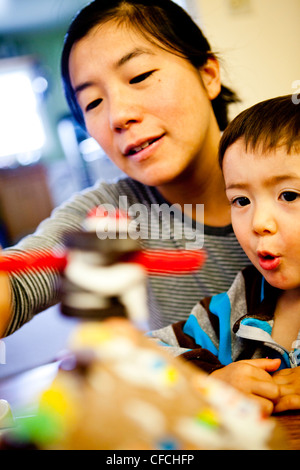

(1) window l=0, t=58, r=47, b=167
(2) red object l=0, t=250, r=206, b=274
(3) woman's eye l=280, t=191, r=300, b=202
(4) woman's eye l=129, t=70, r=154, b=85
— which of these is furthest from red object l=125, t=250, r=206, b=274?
(1) window l=0, t=58, r=47, b=167

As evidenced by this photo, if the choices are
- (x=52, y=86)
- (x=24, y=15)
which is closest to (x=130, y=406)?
(x=52, y=86)

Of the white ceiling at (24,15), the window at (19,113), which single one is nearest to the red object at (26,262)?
the white ceiling at (24,15)

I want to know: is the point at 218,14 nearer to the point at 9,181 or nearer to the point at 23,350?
the point at 23,350

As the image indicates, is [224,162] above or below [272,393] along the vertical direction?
above

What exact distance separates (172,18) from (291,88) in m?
0.27

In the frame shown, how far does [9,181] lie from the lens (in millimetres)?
3543

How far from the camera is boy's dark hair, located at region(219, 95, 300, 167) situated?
39 centimetres

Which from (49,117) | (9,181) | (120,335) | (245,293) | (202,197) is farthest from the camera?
(49,117)

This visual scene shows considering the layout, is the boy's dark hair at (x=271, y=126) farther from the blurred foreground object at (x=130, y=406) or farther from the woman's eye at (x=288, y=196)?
the blurred foreground object at (x=130, y=406)

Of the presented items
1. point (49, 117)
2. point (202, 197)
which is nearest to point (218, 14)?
point (202, 197)

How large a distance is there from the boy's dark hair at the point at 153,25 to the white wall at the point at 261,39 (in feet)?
0.26

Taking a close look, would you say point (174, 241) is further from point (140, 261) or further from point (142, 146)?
point (140, 261)

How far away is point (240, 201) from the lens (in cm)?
42

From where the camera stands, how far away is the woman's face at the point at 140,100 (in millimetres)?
474
